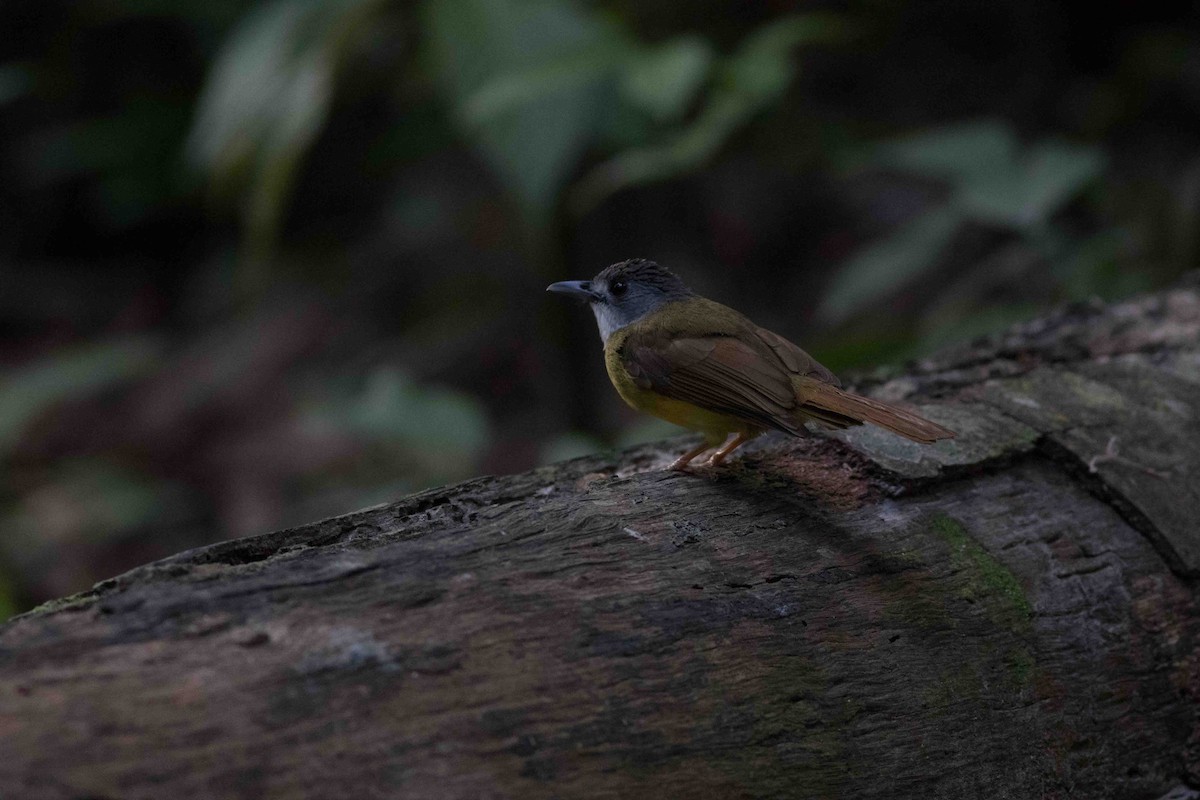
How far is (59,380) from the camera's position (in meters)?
6.20

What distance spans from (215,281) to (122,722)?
7.77m

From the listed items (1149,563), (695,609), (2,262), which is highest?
(2,262)

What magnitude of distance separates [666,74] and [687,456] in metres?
2.23

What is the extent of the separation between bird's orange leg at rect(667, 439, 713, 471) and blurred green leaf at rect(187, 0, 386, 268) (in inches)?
120

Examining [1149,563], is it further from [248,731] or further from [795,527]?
[248,731]

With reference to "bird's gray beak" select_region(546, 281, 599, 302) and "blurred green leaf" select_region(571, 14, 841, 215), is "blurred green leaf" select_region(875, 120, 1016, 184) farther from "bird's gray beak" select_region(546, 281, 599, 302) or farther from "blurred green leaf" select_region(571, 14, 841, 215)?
"bird's gray beak" select_region(546, 281, 599, 302)

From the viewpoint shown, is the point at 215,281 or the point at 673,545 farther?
the point at 215,281

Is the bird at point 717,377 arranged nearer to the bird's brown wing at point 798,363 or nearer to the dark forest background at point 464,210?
the bird's brown wing at point 798,363

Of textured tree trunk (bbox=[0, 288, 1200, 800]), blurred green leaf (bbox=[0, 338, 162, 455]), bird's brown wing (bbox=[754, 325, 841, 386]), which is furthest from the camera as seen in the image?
blurred green leaf (bbox=[0, 338, 162, 455])

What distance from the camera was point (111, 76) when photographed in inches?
370

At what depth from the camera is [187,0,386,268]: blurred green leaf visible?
5.41 meters

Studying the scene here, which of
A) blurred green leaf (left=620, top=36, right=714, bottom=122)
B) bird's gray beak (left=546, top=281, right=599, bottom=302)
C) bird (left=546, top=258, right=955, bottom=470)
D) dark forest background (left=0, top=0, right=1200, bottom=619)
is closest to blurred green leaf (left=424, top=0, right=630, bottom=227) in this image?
dark forest background (left=0, top=0, right=1200, bottom=619)

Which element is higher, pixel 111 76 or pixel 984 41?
pixel 111 76

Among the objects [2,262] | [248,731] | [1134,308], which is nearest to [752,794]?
[248,731]
